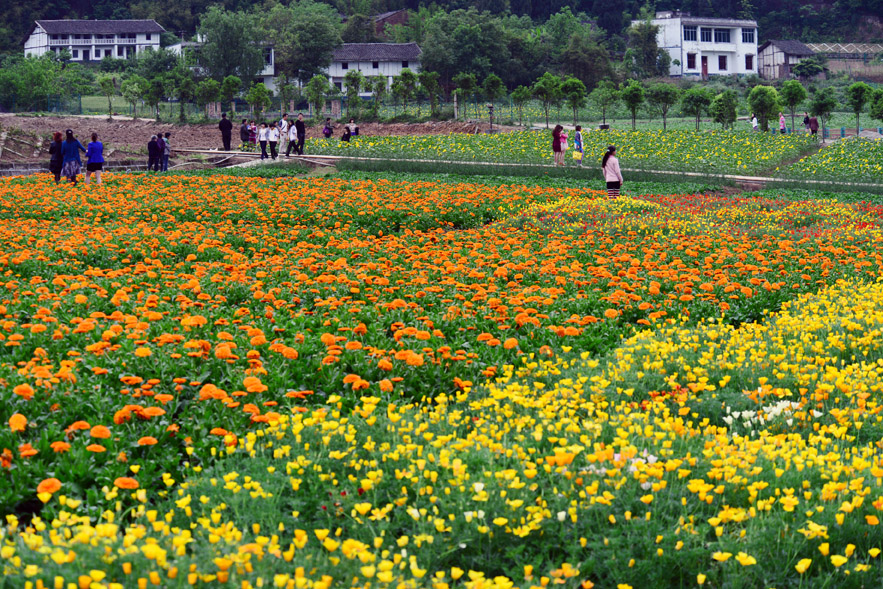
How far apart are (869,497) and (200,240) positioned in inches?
311

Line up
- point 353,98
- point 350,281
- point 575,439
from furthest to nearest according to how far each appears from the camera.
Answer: point 353,98, point 350,281, point 575,439

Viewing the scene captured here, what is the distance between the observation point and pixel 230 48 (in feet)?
204

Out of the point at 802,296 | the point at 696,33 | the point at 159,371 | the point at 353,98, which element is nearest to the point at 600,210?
the point at 802,296

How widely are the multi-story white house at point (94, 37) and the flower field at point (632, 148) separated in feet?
182

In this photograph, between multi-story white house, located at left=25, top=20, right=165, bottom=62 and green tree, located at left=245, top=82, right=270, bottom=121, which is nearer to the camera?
green tree, located at left=245, top=82, right=270, bottom=121

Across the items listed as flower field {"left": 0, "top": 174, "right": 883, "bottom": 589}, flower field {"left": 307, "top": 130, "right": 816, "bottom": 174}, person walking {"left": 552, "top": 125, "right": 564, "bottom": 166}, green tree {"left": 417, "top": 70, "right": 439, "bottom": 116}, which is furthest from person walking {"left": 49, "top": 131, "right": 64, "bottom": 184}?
green tree {"left": 417, "top": 70, "right": 439, "bottom": 116}

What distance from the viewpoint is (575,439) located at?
14.7ft

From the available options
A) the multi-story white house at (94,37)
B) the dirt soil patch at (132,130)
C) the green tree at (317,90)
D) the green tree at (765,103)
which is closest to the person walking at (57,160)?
the dirt soil patch at (132,130)

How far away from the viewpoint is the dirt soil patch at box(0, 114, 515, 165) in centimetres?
3384

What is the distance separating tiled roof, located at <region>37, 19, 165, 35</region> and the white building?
65.9ft

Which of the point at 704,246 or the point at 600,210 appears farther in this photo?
the point at 600,210

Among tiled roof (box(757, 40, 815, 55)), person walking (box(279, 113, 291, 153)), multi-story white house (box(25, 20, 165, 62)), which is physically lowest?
person walking (box(279, 113, 291, 153))

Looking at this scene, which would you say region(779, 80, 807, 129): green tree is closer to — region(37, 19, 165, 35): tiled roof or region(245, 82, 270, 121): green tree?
region(245, 82, 270, 121): green tree

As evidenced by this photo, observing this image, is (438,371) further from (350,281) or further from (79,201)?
(79,201)
